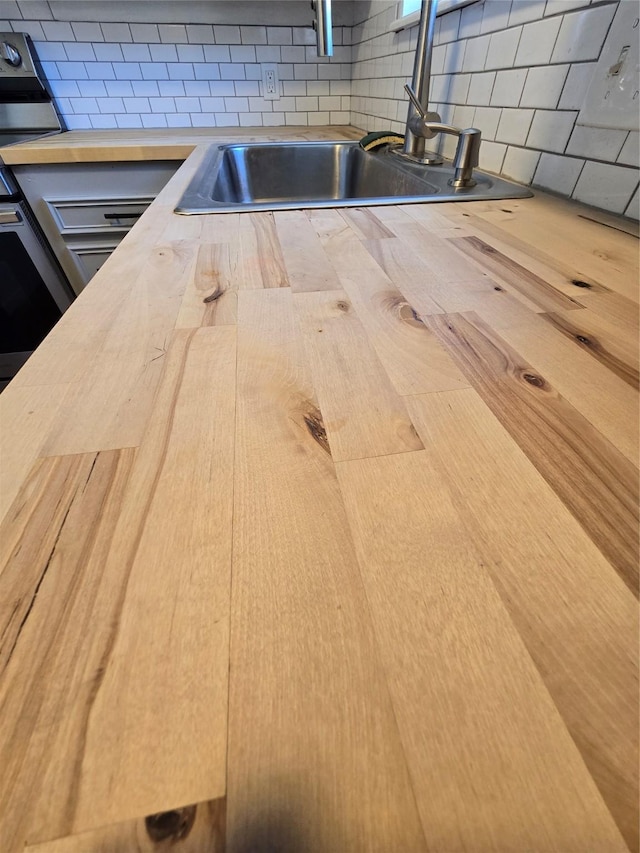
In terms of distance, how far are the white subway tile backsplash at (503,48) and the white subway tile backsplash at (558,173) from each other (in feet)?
0.82

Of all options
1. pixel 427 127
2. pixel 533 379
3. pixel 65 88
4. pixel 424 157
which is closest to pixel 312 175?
pixel 424 157

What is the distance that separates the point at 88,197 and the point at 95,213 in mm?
53

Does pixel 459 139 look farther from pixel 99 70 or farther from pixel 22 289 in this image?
pixel 99 70

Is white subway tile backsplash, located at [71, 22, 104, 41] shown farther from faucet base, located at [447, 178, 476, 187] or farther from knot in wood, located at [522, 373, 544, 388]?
knot in wood, located at [522, 373, 544, 388]

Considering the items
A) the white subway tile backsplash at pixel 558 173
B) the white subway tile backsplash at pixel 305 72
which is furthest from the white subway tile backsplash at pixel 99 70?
the white subway tile backsplash at pixel 558 173

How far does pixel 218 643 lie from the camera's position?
0.18 m

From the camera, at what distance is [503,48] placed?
868 mm

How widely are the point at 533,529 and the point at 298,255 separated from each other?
0.48 m

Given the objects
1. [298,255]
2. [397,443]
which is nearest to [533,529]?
[397,443]

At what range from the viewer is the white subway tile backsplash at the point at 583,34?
0.65 meters

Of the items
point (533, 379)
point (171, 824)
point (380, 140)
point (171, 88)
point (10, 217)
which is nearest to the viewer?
point (171, 824)

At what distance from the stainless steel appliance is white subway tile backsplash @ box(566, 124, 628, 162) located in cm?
170

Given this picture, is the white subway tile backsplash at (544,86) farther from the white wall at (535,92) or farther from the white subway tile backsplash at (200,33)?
the white subway tile backsplash at (200,33)

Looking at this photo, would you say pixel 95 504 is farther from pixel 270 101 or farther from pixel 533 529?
pixel 270 101
